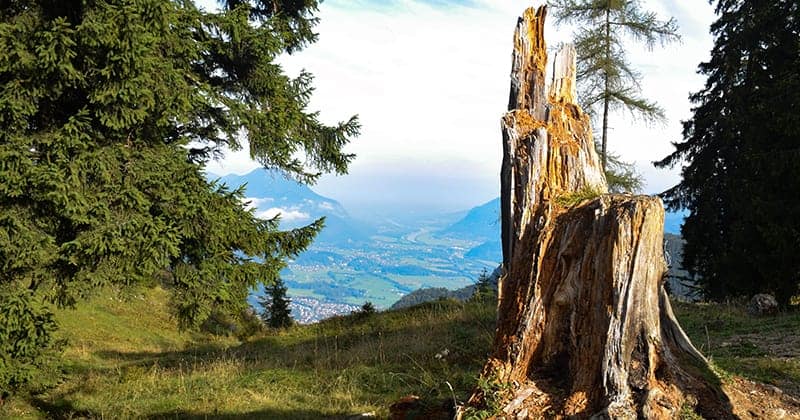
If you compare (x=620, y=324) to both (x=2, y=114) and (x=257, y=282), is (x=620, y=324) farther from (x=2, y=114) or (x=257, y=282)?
(x=2, y=114)

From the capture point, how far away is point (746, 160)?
51.4 ft

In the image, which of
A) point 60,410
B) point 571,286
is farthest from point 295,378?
point 571,286

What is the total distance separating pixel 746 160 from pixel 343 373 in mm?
13376

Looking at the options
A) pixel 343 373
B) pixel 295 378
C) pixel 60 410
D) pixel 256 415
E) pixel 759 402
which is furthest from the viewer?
pixel 295 378

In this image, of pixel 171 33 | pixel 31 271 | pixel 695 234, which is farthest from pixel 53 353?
pixel 695 234

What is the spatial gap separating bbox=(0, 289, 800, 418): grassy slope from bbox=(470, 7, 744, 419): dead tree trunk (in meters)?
1.76

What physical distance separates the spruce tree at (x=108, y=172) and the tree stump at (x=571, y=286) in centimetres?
529

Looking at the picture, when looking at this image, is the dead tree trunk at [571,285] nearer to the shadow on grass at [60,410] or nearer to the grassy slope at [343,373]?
the grassy slope at [343,373]

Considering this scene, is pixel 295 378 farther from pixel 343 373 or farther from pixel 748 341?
pixel 748 341

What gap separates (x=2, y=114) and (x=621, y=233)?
Result: 8.25m

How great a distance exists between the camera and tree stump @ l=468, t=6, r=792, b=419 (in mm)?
4625

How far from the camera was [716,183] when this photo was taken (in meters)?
19.6

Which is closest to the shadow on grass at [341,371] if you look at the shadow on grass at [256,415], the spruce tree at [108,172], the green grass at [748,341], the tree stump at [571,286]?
the shadow on grass at [256,415]

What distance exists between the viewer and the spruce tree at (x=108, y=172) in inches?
299
